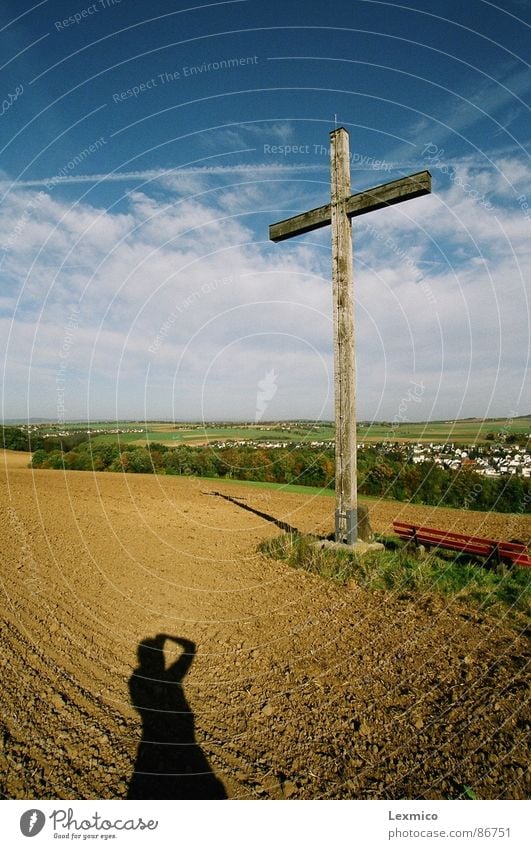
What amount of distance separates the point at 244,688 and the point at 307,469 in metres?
15.0

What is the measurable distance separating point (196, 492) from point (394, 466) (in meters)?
7.73

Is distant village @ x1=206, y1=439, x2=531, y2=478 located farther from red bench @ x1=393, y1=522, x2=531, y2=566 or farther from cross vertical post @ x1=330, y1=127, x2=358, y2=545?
cross vertical post @ x1=330, y1=127, x2=358, y2=545

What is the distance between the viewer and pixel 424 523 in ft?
36.3

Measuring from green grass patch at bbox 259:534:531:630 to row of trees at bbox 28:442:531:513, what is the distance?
6.92 m

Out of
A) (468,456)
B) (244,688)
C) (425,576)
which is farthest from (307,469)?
(244,688)

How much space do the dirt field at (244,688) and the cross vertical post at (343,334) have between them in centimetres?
150

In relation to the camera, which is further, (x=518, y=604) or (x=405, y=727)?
(x=518, y=604)

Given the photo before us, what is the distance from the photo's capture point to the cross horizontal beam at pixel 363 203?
5734 millimetres

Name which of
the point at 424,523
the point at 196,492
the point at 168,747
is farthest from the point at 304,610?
the point at 196,492

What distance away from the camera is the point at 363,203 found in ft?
21.1

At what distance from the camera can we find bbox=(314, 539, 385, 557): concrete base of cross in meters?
6.66

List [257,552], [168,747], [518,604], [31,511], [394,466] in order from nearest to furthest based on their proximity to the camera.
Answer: [168,747] → [518,604] → [257,552] → [31,511] → [394,466]

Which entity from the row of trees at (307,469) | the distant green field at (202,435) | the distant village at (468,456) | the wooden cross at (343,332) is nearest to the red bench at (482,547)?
the wooden cross at (343,332)

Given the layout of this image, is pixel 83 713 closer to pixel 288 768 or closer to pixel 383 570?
pixel 288 768
